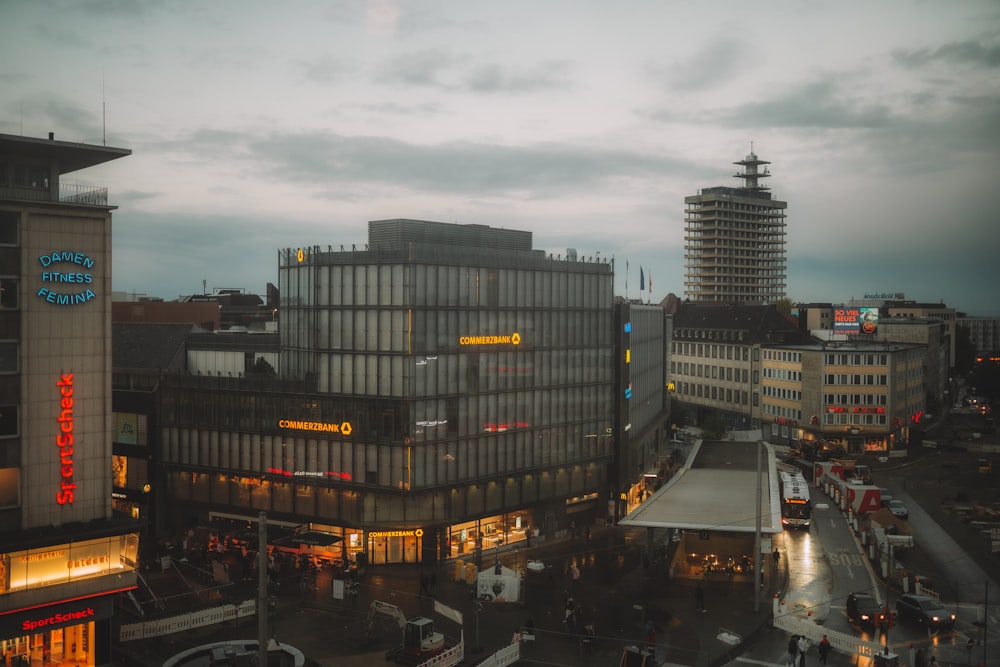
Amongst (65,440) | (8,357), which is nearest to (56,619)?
(65,440)

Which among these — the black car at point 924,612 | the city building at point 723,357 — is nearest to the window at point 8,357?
the black car at point 924,612

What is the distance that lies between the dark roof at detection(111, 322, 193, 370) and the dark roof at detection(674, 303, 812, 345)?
101 m

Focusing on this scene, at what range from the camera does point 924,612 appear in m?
48.3

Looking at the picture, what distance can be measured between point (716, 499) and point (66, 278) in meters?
46.6

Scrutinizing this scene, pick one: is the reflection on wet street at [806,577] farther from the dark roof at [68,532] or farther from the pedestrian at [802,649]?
the dark roof at [68,532]

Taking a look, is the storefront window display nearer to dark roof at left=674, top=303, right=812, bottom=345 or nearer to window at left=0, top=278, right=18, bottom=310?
window at left=0, top=278, right=18, bottom=310

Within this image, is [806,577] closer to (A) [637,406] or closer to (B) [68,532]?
(A) [637,406]

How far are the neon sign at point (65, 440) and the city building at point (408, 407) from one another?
887 inches

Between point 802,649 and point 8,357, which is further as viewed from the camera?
point 8,357

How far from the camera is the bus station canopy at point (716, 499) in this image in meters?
55.8

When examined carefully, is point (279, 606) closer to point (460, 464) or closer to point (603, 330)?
point (460, 464)

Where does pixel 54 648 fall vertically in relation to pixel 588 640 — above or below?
above

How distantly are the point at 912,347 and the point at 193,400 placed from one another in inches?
4462

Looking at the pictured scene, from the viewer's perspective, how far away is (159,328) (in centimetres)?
8206
